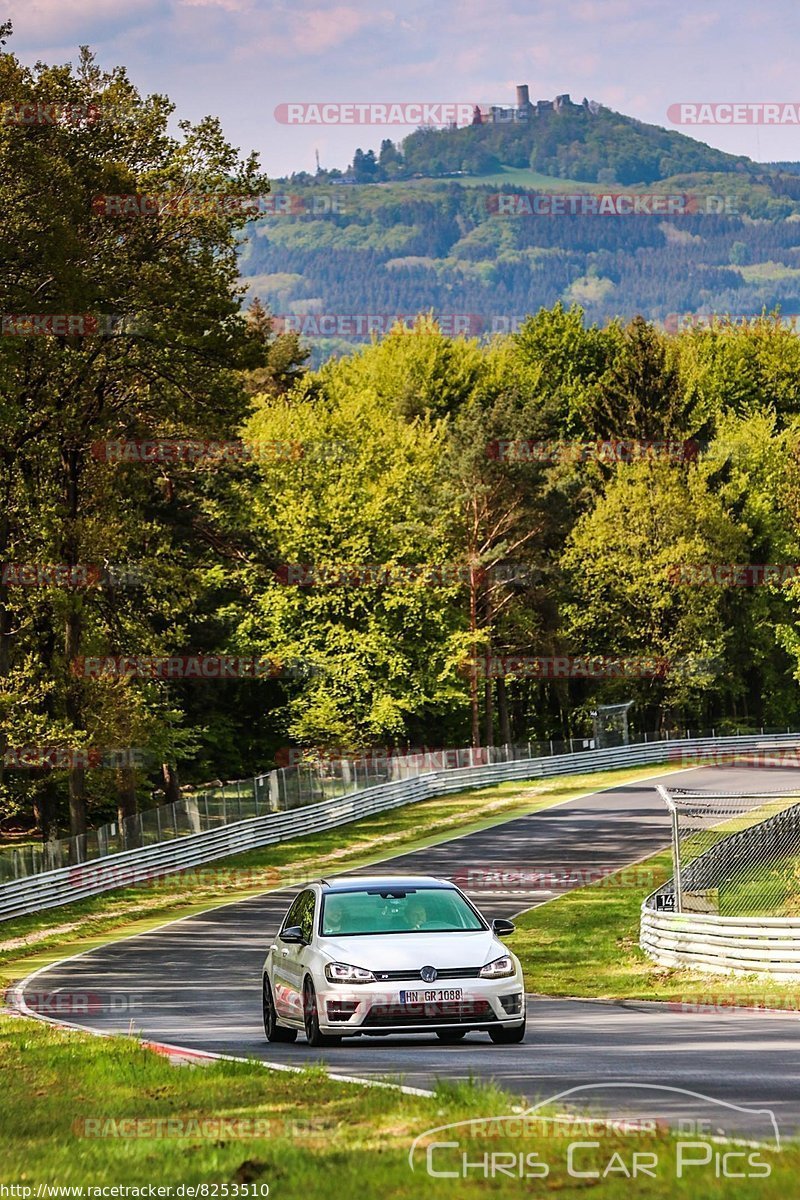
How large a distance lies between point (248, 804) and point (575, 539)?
1378 inches

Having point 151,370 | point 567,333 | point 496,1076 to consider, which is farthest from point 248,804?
point 567,333

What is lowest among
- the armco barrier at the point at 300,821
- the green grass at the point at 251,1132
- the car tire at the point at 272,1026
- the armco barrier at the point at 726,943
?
the armco barrier at the point at 300,821

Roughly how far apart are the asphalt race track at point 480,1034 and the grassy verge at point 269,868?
151 cm

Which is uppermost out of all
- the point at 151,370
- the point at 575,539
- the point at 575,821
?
the point at 151,370

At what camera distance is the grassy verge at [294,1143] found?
7184 mm

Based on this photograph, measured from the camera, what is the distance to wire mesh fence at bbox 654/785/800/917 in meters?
25.4

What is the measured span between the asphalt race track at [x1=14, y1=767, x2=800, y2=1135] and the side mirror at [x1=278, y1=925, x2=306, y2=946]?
90 cm

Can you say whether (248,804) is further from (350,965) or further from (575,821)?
(350,965)

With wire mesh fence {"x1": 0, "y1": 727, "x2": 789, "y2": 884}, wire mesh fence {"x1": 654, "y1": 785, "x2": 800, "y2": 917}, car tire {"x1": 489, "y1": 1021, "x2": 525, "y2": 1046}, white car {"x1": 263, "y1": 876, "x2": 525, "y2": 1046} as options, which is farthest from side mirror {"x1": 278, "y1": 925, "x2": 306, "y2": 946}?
wire mesh fence {"x1": 0, "y1": 727, "x2": 789, "y2": 884}

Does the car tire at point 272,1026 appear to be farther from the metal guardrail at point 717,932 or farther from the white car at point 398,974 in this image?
the metal guardrail at point 717,932

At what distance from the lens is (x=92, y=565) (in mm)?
41156

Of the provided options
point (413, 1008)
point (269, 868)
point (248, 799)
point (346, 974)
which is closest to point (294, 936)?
point (346, 974)

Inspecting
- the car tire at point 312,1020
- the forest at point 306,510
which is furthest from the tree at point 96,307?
the car tire at point 312,1020

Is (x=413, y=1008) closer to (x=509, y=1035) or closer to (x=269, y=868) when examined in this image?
(x=509, y=1035)
